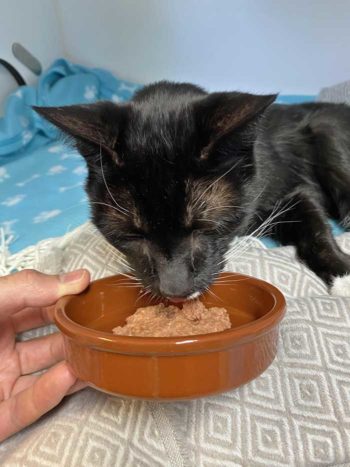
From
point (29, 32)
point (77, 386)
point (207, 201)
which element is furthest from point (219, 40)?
point (77, 386)

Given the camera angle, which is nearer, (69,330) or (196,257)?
(69,330)

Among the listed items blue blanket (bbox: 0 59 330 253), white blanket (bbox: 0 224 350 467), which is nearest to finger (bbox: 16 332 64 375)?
white blanket (bbox: 0 224 350 467)

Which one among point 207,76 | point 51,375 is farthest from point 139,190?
point 207,76

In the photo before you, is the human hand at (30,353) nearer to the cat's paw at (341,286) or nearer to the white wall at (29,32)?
the cat's paw at (341,286)

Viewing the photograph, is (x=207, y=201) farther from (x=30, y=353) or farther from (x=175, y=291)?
(x=30, y=353)

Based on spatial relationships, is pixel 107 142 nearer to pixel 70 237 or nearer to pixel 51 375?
pixel 51 375

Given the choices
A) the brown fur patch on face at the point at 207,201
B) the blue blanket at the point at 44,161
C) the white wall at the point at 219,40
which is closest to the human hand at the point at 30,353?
the brown fur patch on face at the point at 207,201
